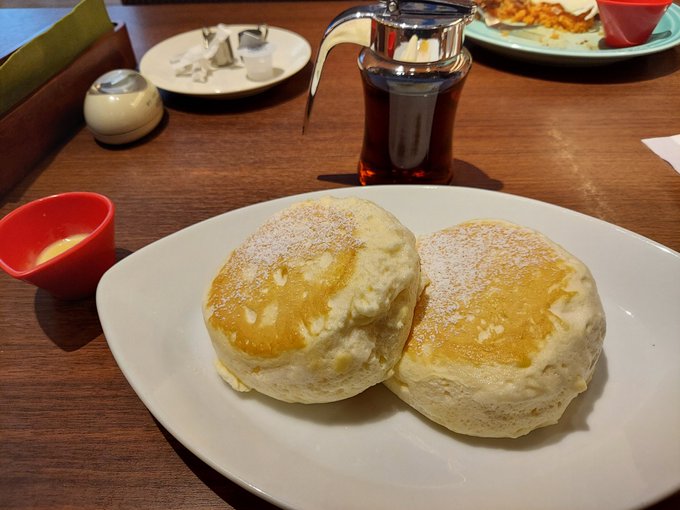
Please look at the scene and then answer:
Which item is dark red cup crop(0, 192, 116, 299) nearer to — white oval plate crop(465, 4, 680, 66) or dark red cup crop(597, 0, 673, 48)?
white oval plate crop(465, 4, 680, 66)

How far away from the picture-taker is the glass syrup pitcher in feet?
3.18

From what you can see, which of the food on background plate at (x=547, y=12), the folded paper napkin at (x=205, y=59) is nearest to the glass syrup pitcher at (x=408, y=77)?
the folded paper napkin at (x=205, y=59)

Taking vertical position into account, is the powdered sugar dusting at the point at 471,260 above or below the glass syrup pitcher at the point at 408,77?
below

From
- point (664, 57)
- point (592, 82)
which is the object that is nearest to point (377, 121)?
point (592, 82)

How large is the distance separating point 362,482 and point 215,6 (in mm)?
2434

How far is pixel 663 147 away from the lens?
1.35 metres

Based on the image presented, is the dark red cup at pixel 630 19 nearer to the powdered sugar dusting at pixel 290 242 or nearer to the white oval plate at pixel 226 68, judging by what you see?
the white oval plate at pixel 226 68

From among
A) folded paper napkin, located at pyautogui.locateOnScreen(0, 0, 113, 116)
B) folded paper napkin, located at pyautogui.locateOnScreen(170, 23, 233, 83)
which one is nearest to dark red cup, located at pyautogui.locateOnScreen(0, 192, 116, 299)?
folded paper napkin, located at pyautogui.locateOnScreen(0, 0, 113, 116)

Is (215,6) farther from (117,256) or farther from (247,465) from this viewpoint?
(247,465)

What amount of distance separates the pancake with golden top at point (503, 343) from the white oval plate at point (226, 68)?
1.17 metres

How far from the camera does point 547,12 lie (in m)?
1.90

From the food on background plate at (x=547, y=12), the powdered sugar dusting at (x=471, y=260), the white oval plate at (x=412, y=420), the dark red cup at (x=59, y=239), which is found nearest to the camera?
the white oval plate at (x=412, y=420)

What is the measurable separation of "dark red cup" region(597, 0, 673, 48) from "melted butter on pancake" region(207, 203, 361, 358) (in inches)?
58.0

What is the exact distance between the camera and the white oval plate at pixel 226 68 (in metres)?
1.64
